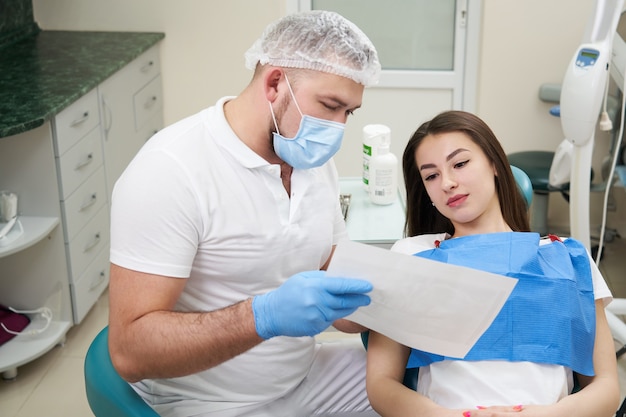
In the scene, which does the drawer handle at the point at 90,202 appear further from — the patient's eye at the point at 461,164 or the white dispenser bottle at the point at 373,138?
the patient's eye at the point at 461,164

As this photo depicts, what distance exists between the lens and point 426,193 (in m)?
1.84

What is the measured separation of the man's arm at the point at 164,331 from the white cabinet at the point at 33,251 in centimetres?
122

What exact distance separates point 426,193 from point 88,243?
159cm

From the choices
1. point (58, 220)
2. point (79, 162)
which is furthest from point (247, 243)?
point (79, 162)

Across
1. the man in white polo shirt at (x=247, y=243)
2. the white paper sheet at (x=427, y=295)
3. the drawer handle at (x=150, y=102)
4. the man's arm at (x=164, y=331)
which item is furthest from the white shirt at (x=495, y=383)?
the drawer handle at (x=150, y=102)

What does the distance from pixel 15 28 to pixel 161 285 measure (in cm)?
257

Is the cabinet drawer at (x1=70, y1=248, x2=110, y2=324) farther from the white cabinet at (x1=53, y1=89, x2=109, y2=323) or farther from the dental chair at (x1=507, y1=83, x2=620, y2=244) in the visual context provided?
the dental chair at (x1=507, y1=83, x2=620, y2=244)

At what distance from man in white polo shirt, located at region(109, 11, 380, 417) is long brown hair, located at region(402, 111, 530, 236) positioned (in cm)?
18

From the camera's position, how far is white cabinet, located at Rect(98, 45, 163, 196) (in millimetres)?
3221

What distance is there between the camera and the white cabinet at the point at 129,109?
10.6 feet

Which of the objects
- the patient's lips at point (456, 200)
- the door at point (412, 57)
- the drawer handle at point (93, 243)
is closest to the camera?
the patient's lips at point (456, 200)

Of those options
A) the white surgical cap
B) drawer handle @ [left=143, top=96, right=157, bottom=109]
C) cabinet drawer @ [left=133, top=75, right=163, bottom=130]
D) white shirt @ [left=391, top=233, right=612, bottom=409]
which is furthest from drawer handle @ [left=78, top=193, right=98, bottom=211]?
white shirt @ [left=391, top=233, right=612, bottom=409]

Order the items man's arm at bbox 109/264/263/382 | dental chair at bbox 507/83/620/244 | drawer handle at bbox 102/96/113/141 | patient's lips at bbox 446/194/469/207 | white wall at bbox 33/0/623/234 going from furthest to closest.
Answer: white wall at bbox 33/0/623/234 → dental chair at bbox 507/83/620/244 → drawer handle at bbox 102/96/113/141 → patient's lips at bbox 446/194/469/207 → man's arm at bbox 109/264/263/382

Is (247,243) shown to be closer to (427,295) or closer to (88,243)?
(427,295)
